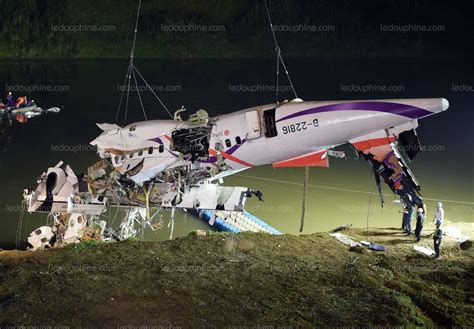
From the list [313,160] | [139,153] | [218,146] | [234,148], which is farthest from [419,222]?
[139,153]

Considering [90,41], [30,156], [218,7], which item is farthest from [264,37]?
[30,156]

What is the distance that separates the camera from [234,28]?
83188 millimetres

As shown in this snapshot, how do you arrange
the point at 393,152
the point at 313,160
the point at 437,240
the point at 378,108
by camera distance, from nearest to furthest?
the point at 378,108 < the point at 393,152 < the point at 313,160 < the point at 437,240

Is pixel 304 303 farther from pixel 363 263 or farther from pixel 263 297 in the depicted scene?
pixel 363 263

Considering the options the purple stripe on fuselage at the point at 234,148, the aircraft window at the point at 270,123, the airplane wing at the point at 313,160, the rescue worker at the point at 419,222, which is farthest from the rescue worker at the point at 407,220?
the purple stripe on fuselage at the point at 234,148

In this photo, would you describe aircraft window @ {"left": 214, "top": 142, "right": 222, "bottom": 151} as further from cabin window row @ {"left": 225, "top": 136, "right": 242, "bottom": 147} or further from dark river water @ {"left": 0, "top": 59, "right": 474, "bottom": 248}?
dark river water @ {"left": 0, "top": 59, "right": 474, "bottom": 248}

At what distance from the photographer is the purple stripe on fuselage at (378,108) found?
15094mm

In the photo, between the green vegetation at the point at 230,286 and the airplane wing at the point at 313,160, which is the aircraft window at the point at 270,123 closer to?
the airplane wing at the point at 313,160

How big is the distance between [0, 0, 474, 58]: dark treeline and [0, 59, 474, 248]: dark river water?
155 inches

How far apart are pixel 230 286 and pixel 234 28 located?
72140mm

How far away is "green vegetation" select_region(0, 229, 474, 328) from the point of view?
13.1 metres

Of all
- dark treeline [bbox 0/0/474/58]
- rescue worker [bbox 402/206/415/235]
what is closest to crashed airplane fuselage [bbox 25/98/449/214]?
rescue worker [bbox 402/206/415/235]

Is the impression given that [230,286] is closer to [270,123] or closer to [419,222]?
[270,123]

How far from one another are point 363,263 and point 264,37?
2717 inches
